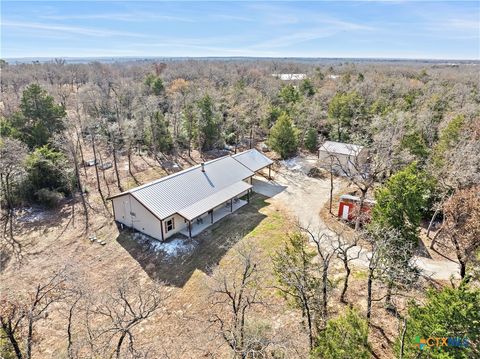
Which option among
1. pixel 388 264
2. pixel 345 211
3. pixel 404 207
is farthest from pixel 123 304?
pixel 345 211

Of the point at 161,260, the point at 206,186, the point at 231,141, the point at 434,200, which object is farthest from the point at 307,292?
the point at 231,141

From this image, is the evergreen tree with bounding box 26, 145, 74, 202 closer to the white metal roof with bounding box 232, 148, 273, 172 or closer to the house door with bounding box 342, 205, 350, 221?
the white metal roof with bounding box 232, 148, 273, 172

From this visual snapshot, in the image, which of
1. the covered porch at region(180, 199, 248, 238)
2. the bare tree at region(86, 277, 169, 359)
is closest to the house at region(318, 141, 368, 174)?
the covered porch at region(180, 199, 248, 238)

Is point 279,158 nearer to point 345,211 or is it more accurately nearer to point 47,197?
point 345,211

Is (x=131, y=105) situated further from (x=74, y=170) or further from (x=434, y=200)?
(x=434, y=200)

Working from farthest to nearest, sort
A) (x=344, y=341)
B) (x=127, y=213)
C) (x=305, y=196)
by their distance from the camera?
(x=305, y=196)
(x=127, y=213)
(x=344, y=341)

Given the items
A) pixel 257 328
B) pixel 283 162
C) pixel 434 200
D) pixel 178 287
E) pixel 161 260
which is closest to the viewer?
pixel 257 328

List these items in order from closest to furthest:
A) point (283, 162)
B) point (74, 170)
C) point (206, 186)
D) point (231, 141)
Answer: point (206, 186), point (74, 170), point (283, 162), point (231, 141)

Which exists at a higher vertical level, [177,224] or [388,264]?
[388,264]
